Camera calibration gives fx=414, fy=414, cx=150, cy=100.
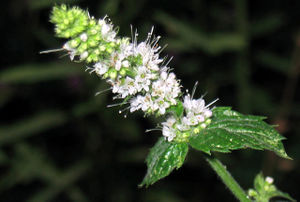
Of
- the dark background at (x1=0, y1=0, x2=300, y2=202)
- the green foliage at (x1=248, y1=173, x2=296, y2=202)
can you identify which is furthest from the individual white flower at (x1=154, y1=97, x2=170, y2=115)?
the dark background at (x1=0, y1=0, x2=300, y2=202)

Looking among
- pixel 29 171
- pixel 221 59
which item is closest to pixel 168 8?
pixel 221 59

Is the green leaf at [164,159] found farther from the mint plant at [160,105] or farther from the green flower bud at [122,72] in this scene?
the green flower bud at [122,72]

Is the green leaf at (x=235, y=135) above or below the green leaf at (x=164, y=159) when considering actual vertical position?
above

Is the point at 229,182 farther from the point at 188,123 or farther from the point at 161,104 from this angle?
the point at 161,104

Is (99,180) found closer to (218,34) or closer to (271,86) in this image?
(218,34)

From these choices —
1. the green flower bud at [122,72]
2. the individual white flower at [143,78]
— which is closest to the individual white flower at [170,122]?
the individual white flower at [143,78]

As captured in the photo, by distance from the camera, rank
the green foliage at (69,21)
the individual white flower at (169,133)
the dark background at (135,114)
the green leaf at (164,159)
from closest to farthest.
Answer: the green foliage at (69,21)
the green leaf at (164,159)
the individual white flower at (169,133)
the dark background at (135,114)

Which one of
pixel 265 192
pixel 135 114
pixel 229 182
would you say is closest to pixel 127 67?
pixel 229 182
